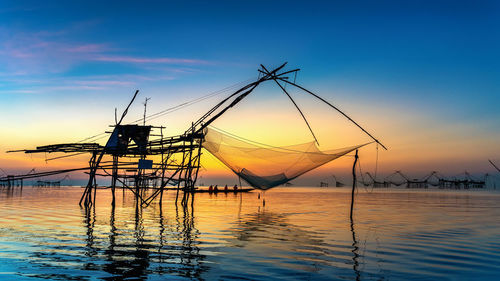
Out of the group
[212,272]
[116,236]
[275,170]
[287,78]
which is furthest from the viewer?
[275,170]

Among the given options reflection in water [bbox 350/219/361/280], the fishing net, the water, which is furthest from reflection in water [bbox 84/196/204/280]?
the fishing net

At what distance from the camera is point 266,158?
57.9 feet

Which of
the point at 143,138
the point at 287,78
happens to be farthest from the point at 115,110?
the point at 287,78

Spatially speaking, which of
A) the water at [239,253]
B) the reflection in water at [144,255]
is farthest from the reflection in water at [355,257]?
the reflection in water at [144,255]

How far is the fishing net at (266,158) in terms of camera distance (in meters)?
16.6

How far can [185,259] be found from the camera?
326 inches

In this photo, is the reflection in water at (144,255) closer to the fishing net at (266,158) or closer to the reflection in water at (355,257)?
the reflection in water at (355,257)

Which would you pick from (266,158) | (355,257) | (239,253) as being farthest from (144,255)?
(266,158)

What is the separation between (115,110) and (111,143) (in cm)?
380

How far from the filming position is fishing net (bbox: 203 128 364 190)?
54.4ft

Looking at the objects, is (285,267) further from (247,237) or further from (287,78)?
(287,78)

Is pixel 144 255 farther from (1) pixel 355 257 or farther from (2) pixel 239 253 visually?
(1) pixel 355 257

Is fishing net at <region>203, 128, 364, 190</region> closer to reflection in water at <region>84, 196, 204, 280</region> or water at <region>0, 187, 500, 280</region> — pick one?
water at <region>0, 187, 500, 280</region>

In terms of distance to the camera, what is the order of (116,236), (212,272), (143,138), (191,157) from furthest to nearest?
(143,138) < (191,157) < (116,236) < (212,272)
